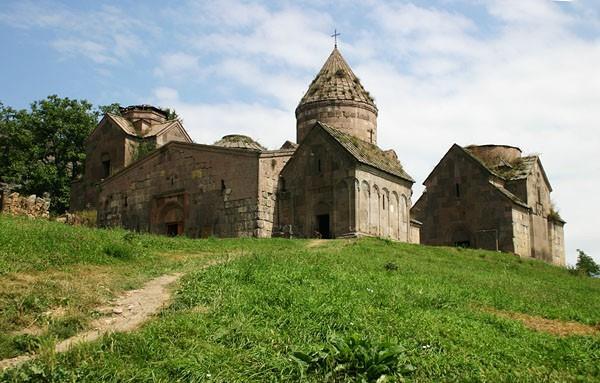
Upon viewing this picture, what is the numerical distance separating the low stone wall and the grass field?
7.30m

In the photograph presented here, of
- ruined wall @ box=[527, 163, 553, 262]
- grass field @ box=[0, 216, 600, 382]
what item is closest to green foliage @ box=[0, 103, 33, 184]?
grass field @ box=[0, 216, 600, 382]

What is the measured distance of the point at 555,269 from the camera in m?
23.0

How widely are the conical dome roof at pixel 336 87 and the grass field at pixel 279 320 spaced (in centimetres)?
1522

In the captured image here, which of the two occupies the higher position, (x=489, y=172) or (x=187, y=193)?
(x=489, y=172)

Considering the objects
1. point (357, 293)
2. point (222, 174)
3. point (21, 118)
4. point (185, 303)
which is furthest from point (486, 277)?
point (21, 118)

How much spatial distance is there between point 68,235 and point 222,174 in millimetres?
11560

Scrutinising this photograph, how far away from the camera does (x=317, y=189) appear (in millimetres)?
25156

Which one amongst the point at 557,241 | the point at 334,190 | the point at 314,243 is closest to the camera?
the point at 314,243

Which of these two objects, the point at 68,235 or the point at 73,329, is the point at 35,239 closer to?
the point at 68,235

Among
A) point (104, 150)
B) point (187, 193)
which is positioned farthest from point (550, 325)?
point (104, 150)

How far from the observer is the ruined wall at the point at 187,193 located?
2566 cm

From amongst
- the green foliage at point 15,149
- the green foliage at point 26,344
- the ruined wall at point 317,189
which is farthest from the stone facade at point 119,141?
the green foliage at point 26,344

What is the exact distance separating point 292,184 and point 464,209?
7.61 m

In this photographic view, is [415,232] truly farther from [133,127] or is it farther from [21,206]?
[21,206]
